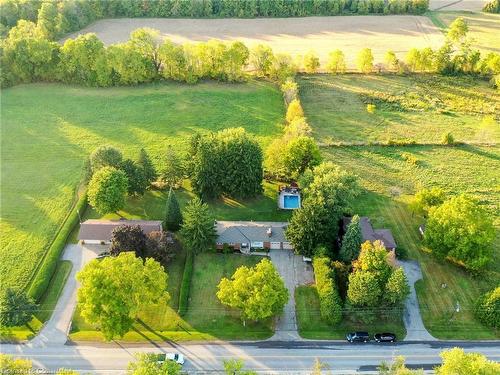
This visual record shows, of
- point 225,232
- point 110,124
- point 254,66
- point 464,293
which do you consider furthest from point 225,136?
point 254,66

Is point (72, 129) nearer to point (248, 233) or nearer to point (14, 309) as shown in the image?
point (14, 309)

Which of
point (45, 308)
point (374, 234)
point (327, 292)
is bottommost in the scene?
point (45, 308)

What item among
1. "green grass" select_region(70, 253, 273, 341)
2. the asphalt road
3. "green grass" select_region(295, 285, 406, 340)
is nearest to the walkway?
"green grass" select_region(295, 285, 406, 340)

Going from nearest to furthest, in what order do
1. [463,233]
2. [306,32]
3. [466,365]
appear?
[466,365] → [463,233] → [306,32]

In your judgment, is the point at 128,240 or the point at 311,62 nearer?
the point at 128,240

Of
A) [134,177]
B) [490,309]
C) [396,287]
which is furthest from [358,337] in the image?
[134,177]
